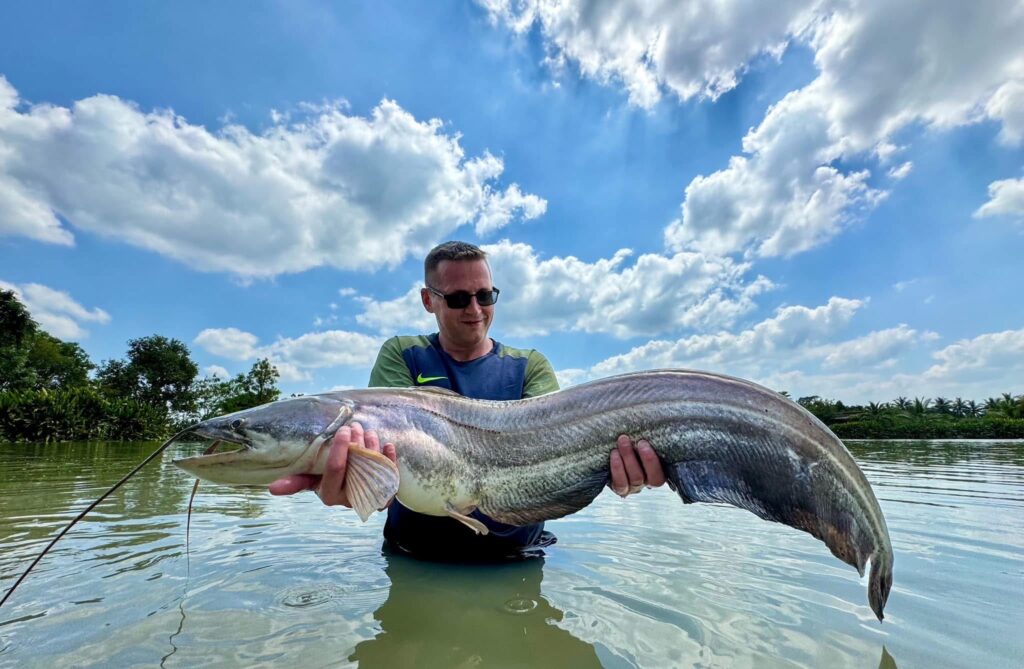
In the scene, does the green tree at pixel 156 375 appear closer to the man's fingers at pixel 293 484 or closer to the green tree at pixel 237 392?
the green tree at pixel 237 392

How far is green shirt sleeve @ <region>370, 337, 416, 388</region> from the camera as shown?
435cm

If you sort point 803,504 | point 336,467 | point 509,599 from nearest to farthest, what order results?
point 803,504
point 336,467
point 509,599

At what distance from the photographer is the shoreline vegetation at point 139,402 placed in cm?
2741

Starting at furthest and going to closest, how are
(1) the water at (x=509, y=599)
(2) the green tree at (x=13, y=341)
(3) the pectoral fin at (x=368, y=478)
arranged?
1. (2) the green tree at (x=13, y=341)
2. (3) the pectoral fin at (x=368, y=478)
3. (1) the water at (x=509, y=599)

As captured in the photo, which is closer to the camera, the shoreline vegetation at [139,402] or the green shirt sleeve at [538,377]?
the green shirt sleeve at [538,377]

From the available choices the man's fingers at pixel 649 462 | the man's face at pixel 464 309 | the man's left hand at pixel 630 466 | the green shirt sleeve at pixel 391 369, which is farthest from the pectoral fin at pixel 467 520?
the man's face at pixel 464 309

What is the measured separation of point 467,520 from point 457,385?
5.63ft

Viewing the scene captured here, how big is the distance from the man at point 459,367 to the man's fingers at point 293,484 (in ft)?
4.39

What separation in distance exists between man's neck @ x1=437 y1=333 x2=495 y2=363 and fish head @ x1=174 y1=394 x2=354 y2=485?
65.9 inches

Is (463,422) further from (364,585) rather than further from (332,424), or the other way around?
(364,585)

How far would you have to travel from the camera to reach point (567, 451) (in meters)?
2.96

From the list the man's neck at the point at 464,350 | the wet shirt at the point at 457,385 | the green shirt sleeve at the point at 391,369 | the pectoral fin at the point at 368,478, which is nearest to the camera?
the pectoral fin at the point at 368,478

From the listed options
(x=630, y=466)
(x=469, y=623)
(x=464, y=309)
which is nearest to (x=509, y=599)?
(x=469, y=623)

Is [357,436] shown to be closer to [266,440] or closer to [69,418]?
[266,440]
